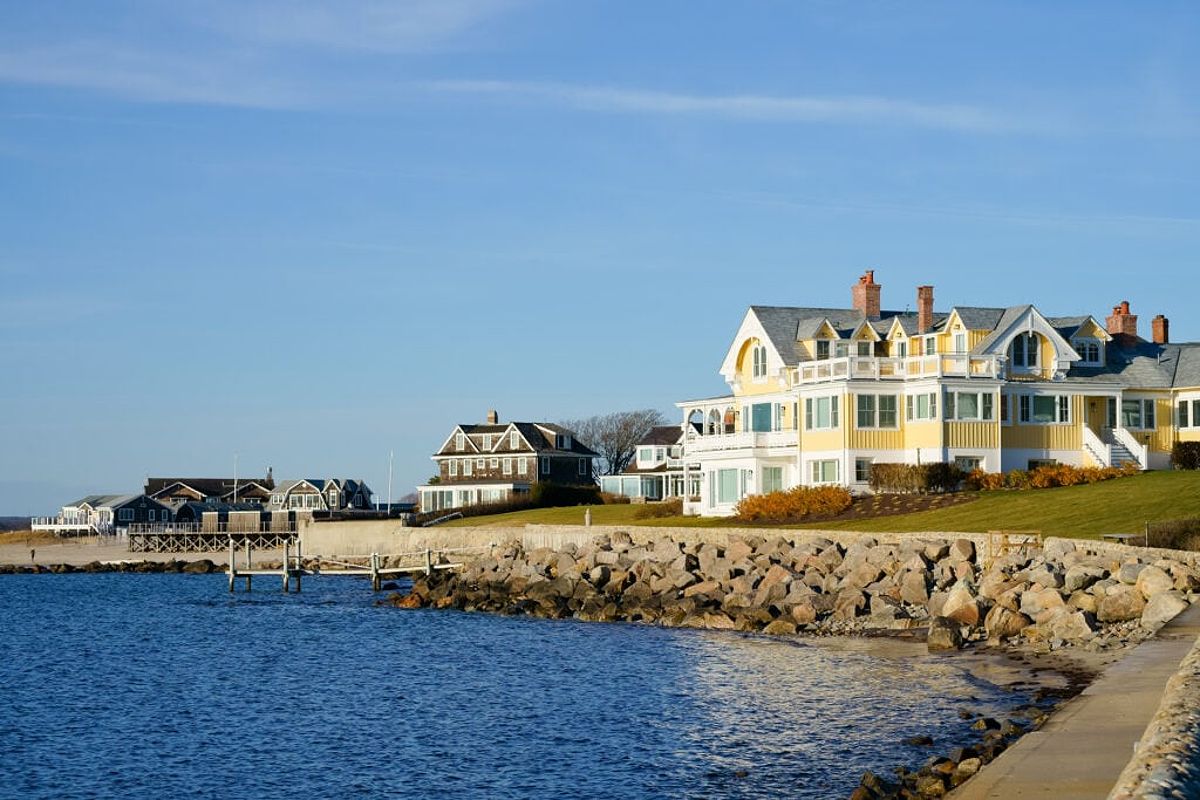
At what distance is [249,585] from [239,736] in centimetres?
4117

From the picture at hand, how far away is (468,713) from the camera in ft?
98.1

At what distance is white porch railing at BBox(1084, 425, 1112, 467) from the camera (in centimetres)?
5847

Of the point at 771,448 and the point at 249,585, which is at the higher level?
the point at 771,448

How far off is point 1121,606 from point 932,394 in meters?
24.8

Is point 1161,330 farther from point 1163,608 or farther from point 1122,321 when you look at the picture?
point 1163,608

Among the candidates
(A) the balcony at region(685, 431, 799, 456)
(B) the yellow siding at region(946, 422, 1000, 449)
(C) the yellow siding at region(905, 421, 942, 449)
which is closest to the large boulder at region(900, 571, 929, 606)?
(C) the yellow siding at region(905, 421, 942, 449)

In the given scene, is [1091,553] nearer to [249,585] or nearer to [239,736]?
[239,736]

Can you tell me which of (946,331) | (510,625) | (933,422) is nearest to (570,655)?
(510,625)

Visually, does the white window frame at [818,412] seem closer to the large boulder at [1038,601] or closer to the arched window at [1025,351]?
the arched window at [1025,351]

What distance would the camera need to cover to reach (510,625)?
46969mm

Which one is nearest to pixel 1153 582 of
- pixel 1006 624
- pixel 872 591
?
pixel 1006 624

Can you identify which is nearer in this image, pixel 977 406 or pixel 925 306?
pixel 977 406

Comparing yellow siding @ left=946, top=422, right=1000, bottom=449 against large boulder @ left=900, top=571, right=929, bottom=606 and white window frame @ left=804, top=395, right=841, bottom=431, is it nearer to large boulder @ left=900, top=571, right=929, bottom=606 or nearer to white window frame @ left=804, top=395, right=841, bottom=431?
white window frame @ left=804, top=395, right=841, bottom=431

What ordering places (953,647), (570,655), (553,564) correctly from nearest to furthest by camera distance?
(953,647) < (570,655) < (553,564)
